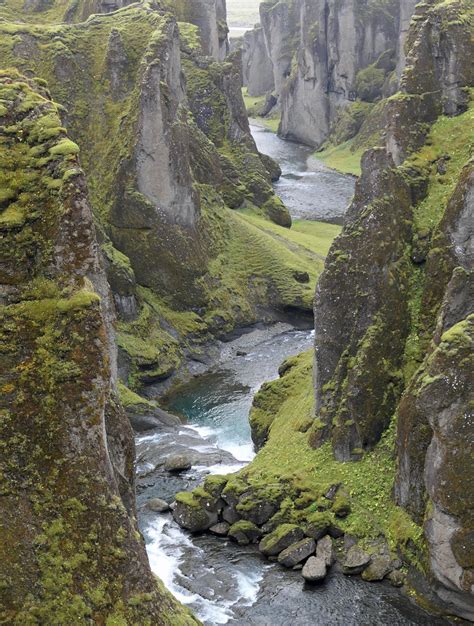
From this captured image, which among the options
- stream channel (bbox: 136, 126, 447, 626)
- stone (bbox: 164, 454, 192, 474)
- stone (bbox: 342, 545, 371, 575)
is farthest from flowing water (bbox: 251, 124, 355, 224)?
stone (bbox: 342, 545, 371, 575)

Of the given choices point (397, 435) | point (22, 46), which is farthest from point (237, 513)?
point (22, 46)

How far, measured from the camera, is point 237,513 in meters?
41.1

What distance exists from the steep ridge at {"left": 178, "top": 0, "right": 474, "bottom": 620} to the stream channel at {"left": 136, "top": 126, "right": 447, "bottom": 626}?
1.56 metres

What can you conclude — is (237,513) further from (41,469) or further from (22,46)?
(22,46)

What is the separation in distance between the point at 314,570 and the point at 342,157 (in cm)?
10990

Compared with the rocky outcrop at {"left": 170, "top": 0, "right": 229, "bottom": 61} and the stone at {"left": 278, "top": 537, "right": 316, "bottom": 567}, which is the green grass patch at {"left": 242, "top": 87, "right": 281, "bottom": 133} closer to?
the rocky outcrop at {"left": 170, "top": 0, "right": 229, "bottom": 61}

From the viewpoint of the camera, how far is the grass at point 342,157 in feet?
432

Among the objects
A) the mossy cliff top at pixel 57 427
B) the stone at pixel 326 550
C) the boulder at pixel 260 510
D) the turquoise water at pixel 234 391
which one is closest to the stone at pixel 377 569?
the stone at pixel 326 550

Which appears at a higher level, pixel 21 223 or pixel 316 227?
pixel 21 223

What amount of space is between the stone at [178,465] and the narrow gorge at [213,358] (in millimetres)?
256

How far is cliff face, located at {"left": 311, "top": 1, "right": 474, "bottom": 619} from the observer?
32.8m

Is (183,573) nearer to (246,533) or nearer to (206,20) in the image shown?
(246,533)

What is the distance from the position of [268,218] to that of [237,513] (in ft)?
193

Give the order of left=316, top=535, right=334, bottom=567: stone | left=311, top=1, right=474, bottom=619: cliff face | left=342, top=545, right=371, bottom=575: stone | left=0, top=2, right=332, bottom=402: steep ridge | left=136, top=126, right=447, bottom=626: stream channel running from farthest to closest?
left=0, top=2, right=332, bottom=402: steep ridge → left=316, top=535, right=334, bottom=567: stone → left=342, top=545, right=371, bottom=575: stone → left=136, top=126, right=447, bottom=626: stream channel → left=311, top=1, right=474, bottom=619: cliff face
